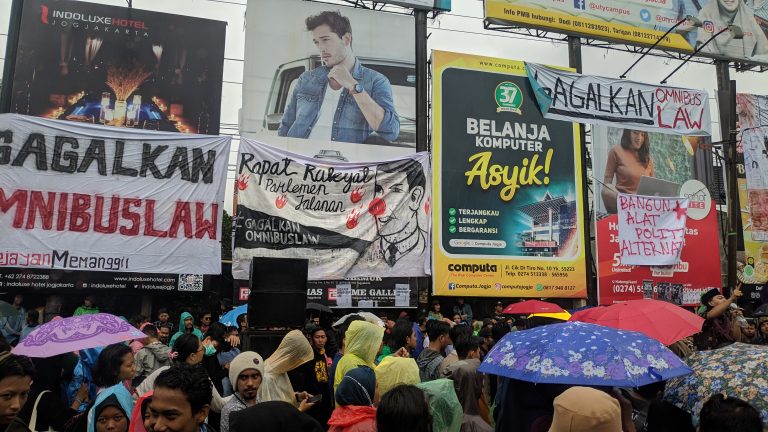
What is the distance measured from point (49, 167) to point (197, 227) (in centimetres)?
239

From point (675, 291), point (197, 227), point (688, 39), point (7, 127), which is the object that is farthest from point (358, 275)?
point (688, 39)

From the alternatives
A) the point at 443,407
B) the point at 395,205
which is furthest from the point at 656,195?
the point at 443,407

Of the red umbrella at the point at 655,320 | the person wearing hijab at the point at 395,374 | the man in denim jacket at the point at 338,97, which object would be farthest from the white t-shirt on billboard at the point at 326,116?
the person wearing hijab at the point at 395,374

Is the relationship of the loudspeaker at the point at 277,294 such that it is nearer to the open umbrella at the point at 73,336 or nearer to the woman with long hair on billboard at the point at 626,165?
the open umbrella at the point at 73,336

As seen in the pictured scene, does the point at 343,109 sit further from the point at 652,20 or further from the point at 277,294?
the point at 652,20

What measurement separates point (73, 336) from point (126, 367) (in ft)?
3.72

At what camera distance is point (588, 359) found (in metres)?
3.31

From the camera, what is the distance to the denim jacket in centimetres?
1345

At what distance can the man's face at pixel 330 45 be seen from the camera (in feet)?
46.0

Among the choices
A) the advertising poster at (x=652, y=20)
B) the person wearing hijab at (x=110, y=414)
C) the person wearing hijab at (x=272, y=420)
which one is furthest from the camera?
the advertising poster at (x=652, y=20)

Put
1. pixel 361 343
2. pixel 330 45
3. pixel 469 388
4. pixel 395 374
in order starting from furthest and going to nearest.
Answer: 1. pixel 330 45
2. pixel 361 343
3. pixel 469 388
4. pixel 395 374

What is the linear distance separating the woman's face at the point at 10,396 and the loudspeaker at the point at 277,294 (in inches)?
140

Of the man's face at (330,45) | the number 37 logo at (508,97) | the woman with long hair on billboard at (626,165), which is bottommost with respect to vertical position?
the woman with long hair on billboard at (626,165)

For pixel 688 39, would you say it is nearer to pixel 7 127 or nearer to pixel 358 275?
pixel 358 275
